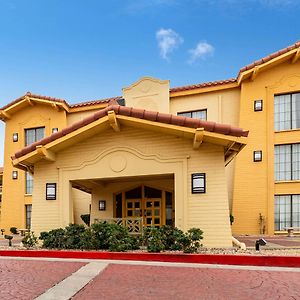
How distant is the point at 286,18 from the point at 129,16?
9.46m

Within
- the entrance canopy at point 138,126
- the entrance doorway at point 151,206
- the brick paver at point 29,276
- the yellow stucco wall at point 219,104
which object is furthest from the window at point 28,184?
the brick paver at point 29,276

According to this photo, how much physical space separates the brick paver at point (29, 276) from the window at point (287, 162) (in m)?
14.4

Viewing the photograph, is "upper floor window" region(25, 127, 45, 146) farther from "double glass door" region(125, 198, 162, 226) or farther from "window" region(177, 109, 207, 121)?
"double glass door" region(125, 198, 162, 226)

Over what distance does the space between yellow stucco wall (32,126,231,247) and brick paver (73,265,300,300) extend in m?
2.92

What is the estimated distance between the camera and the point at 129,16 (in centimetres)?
1652

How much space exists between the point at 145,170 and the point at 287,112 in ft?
39.6

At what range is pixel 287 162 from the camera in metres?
19.0

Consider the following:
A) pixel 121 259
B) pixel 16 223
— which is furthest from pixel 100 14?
pixel 16 223

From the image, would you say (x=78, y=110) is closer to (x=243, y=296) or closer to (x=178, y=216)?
(x=178, y=216)

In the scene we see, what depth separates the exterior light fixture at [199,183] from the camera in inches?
420

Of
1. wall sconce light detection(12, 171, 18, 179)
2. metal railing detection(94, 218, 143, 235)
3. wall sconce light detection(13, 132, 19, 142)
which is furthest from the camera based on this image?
wall sconce light detection(13, 132, 19, 142)

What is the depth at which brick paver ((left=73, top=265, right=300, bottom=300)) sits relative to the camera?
18.9 ft

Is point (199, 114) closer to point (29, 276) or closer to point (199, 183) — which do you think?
point (199, 183)

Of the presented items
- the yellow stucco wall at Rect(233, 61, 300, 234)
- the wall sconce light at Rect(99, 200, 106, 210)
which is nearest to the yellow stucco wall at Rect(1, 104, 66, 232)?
the wall sconce light at Rect(99, 200, 106, 210)
